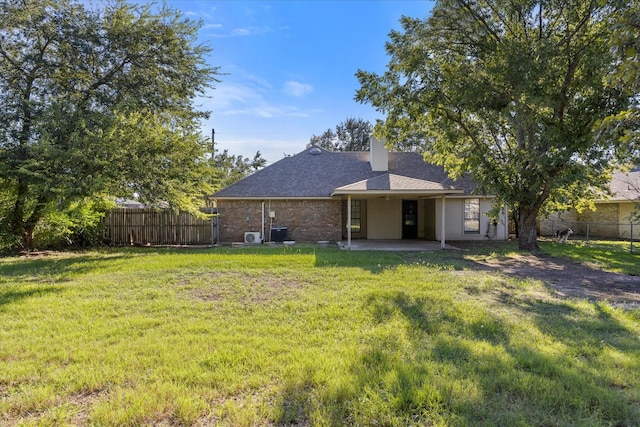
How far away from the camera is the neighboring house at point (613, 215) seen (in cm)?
1870

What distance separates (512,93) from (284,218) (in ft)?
34.3

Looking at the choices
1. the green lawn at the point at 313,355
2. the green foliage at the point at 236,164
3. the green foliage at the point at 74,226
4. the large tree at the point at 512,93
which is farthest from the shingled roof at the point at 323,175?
the green foliage at the point at 236,164

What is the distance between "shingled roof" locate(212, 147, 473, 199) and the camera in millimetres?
16375

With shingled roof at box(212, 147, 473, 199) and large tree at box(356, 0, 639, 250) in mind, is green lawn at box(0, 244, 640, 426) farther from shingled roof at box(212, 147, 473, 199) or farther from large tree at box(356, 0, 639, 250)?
shingled roof at box(212, 147, 473, 199)

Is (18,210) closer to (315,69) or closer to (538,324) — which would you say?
(315,69)

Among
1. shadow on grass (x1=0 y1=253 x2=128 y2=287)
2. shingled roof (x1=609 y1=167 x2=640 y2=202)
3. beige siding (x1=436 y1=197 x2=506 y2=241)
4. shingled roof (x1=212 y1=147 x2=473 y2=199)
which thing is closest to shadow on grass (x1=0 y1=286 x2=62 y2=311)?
shadow on grass (x1=0 y1=253 x2=128 y2=287)

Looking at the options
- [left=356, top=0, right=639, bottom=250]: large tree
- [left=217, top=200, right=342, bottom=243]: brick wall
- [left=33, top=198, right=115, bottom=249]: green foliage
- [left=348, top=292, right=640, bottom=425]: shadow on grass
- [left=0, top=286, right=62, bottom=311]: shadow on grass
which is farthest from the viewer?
[left=217, top=200, right=342, bottom=243]: brick wall

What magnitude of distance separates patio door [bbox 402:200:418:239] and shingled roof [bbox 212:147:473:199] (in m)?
1.45

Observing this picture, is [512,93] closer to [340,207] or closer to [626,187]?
[340,207]

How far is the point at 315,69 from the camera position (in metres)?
15.8

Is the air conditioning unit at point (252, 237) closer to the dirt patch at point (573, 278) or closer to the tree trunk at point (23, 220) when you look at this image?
the tree trunk at point (23, 220)

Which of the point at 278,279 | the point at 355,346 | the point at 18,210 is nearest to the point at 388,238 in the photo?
the point at 278,279

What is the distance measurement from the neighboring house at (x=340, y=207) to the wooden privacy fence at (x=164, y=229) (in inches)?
45.1

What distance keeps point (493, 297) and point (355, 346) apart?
3665 mm
